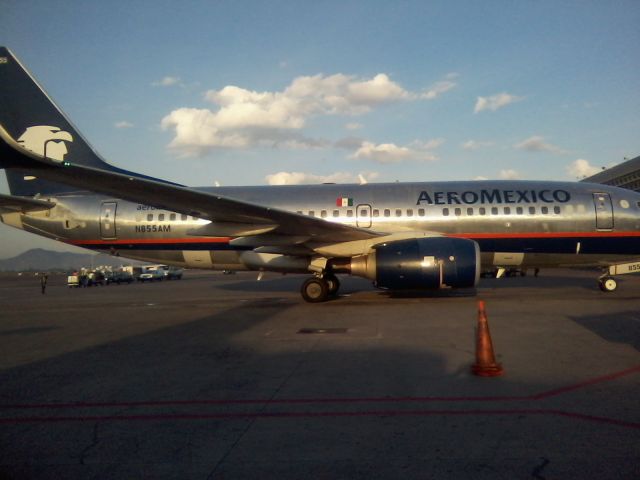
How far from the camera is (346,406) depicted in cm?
470

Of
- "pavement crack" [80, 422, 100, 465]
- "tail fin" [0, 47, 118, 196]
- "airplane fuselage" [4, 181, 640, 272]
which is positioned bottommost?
"pavement crack" [80, 422, 100, 465]

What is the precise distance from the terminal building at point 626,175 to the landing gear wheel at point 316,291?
155 feet

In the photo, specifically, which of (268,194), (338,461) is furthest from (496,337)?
(268,194)

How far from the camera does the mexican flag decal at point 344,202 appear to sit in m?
15.1

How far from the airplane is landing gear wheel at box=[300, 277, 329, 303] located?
0.03m

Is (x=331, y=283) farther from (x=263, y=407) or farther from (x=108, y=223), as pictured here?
(x=263, y=407)

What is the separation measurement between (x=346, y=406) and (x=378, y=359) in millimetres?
1993

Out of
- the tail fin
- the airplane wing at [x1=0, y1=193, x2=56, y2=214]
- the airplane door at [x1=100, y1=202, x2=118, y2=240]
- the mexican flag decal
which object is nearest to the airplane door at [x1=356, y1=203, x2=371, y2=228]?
the mexican flag decal

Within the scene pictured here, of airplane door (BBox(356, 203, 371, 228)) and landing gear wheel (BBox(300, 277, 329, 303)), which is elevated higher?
airplane door (BBox(356, 203, 371, 228))

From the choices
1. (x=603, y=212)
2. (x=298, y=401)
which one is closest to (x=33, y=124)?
(x=298, y=401)

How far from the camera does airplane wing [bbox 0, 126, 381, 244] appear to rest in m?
8.50

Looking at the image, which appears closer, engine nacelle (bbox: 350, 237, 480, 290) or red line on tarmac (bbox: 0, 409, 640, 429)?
red line on tarmac (bbox: 0, 409, 640, 429)

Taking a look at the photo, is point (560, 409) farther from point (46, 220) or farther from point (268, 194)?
point (46, 220)

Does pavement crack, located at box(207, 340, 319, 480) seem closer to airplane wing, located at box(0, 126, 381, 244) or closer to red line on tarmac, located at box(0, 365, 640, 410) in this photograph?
red line on tarmac, located at box(0, 365, 640, 410)
